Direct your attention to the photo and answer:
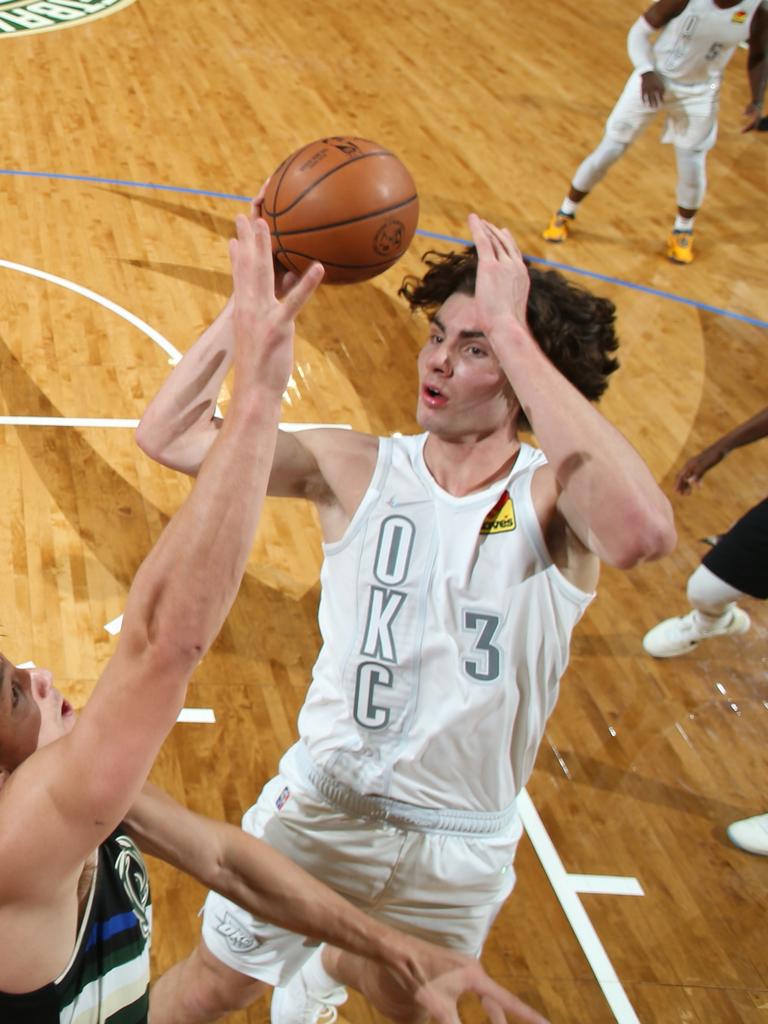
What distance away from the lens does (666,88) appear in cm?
787

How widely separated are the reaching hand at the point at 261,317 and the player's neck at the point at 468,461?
129 cm

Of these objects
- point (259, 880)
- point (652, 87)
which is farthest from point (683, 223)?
point (259, 880)

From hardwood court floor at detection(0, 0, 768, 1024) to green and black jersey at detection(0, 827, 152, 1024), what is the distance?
1.66 m

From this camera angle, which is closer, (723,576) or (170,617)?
(170,617)

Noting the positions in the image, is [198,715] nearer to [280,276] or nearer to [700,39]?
[280,276]

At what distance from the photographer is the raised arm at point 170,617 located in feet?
4.50

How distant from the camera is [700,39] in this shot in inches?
295

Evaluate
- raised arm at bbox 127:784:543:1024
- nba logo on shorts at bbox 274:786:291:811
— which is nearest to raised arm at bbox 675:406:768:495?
nba logo on shorts at bbox 274:786:291:811

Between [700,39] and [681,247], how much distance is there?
57.3 inches

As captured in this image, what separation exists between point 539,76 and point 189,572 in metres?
10.9

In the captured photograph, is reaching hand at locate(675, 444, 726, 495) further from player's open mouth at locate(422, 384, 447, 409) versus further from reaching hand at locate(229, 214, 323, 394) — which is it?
reaching hand at locate(229, 214, 323, 394)

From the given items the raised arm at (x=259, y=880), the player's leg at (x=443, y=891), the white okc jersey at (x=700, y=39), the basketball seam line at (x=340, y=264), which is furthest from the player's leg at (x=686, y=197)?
the raised arm at (x=259, y=880)

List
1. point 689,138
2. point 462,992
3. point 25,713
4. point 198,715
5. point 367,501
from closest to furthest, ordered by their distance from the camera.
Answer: point 25,713 < point 462,992 < point 367,501 < point 198,715 < point 689,138

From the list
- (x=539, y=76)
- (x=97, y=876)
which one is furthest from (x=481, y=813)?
(x=539, y=76)
